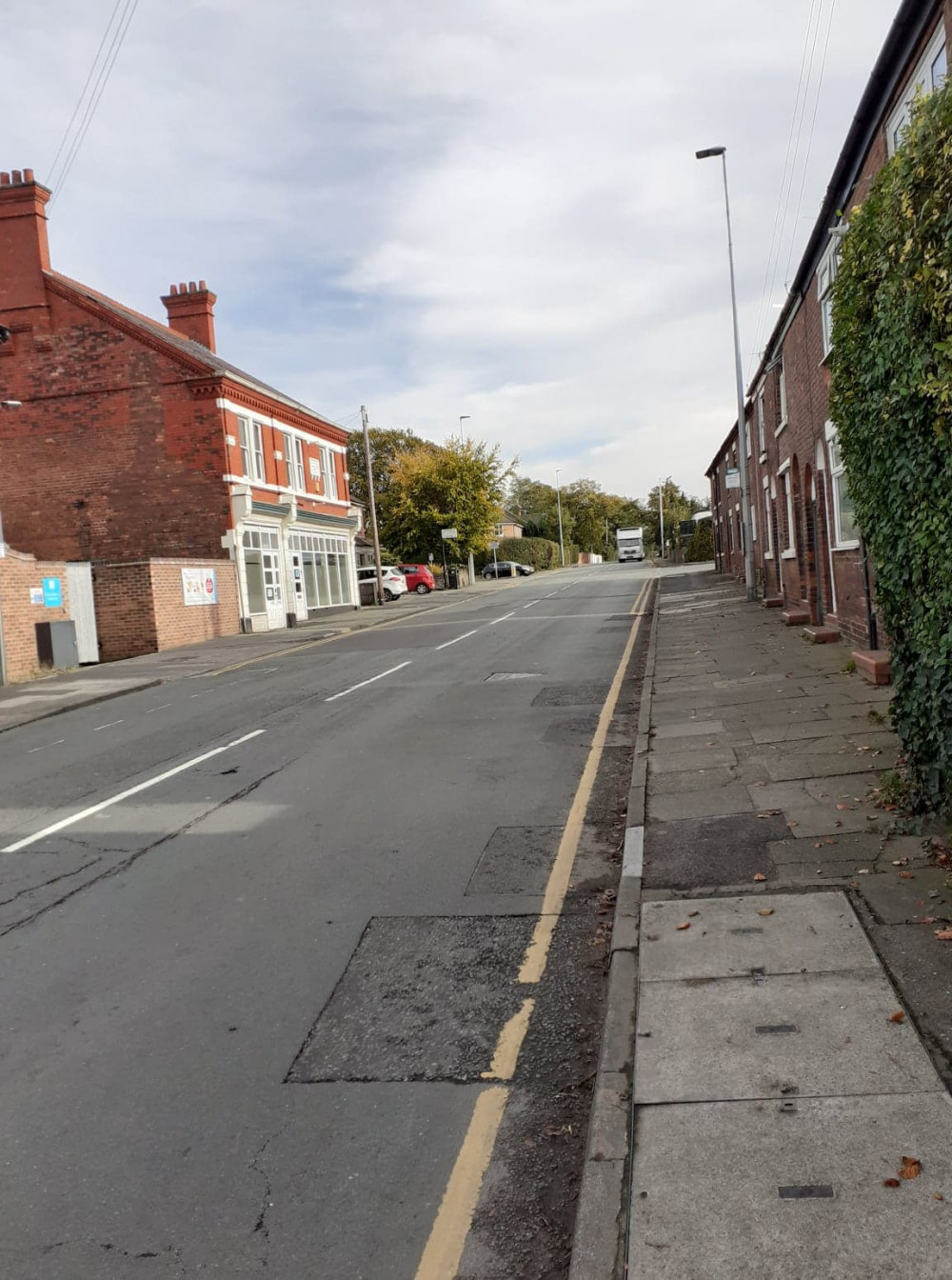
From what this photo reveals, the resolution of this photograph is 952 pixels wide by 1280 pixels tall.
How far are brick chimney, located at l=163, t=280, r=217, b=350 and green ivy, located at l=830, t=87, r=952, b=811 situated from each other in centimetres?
3449

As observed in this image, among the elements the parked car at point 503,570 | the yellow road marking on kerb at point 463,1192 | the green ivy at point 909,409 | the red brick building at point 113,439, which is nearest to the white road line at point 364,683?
the green ivy at point 909,409

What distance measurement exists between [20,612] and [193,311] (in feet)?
67.6

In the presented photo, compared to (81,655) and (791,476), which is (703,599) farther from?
(81,655)

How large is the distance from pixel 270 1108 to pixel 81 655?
21.4 meters

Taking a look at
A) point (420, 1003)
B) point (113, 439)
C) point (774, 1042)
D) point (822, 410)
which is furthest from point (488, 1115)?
point (113, 439)

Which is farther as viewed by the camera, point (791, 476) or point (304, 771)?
point (791, 476)

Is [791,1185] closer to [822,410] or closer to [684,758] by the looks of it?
[684,758]

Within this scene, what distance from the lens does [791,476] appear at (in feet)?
65.3

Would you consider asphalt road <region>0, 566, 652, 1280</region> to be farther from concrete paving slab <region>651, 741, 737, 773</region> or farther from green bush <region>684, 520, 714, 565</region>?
green bush <region>684, 520, 714, 565</region>

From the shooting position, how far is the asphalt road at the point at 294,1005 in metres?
3.06

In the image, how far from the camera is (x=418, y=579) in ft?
173

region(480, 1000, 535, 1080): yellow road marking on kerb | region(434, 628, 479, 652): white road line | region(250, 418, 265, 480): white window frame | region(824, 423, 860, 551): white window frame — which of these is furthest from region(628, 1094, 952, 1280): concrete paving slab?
region(250, 418, 265, 480): white window frame

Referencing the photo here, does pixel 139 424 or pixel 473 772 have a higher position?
pixel 139 424

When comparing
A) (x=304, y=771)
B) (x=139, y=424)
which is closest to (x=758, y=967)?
(x=304, y=771)
